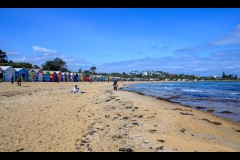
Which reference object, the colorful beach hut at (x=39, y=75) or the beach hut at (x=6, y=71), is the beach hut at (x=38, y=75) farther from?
the beach hut at (x=6, y=71)

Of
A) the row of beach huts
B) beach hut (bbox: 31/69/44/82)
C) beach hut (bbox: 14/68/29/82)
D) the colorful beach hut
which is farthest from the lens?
the colorful beach hut

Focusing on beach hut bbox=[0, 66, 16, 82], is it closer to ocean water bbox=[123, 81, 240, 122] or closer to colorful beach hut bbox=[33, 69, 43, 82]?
colorful beach hut bbox=[33, 69, 43, 82]

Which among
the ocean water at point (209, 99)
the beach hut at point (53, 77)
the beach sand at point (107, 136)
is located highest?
the beach hut at point (53, 77)

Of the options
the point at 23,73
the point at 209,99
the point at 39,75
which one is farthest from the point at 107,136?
the point at 39,75

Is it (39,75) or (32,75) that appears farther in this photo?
(39,75)

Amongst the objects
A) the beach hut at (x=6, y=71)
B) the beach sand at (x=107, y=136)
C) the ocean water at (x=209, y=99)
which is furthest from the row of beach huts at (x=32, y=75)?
the beach sand at (x=107, y=136)

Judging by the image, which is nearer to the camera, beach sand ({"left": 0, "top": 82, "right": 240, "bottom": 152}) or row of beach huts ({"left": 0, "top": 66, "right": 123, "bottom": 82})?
beach sand ({"left": 0, "top": 82, "right": 240, "bottom": 152})

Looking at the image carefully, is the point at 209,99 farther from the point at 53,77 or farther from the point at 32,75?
the point at 53,77

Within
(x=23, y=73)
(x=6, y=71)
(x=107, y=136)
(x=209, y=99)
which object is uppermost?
(x=6, y=71)

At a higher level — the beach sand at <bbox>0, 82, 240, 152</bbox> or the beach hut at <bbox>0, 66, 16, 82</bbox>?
the beach hut at <bbox>0, 66, 16, 82</bbox>

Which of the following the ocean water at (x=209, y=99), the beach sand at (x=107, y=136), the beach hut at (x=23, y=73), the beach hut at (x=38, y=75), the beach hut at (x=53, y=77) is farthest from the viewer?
the beach hut at (x=53, y=77)

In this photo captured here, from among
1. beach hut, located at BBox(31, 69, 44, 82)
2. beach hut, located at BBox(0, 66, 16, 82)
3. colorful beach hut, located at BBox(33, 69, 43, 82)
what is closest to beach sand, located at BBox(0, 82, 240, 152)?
beach hut, located at BBox(0, 66, 16, 82)

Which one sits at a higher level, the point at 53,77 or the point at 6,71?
the point at 6,71
